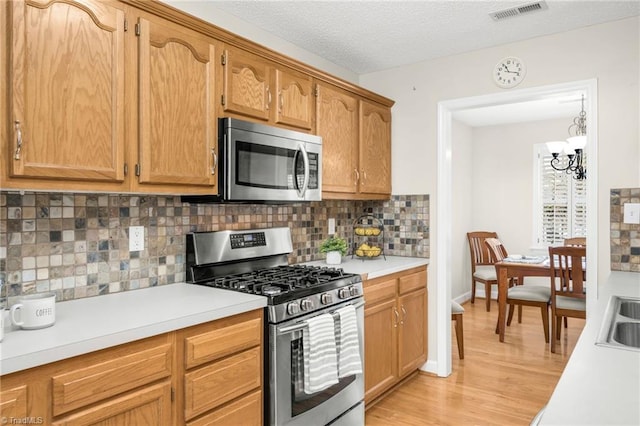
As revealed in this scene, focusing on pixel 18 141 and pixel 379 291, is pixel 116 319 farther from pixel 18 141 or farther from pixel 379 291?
pixel 379 291

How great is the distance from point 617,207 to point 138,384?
2.79m

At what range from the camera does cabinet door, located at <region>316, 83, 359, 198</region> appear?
291 cm

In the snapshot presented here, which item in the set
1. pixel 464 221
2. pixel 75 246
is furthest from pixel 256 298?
pixel 464 221

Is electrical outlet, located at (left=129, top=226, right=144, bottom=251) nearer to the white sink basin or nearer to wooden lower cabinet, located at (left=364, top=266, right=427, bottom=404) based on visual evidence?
wooden lower cabinet, located at (left=364, top=266, right=427, bottom=404)

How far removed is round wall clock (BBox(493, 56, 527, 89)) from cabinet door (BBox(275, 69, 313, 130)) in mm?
1398

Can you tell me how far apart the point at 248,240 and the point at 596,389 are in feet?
6.55

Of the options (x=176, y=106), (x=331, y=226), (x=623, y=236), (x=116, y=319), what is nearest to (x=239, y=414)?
(x=116, y=319)

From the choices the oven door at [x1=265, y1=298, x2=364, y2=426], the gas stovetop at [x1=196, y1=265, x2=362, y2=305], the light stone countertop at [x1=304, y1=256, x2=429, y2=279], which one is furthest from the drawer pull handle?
the light stone countertop at [x1=304, y1=256, x2=429, y2=279]

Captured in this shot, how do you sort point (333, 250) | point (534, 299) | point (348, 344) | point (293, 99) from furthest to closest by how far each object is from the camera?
point (534, 299) → point (333, 250) → point (293, 99) → point (348, 344)

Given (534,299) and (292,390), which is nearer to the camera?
(292,390)

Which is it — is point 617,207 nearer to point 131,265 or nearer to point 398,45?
point 398,45

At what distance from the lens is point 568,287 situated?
13.3 ft

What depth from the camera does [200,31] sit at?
2.08 metres

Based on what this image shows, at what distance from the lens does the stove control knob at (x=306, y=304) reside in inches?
83.2
